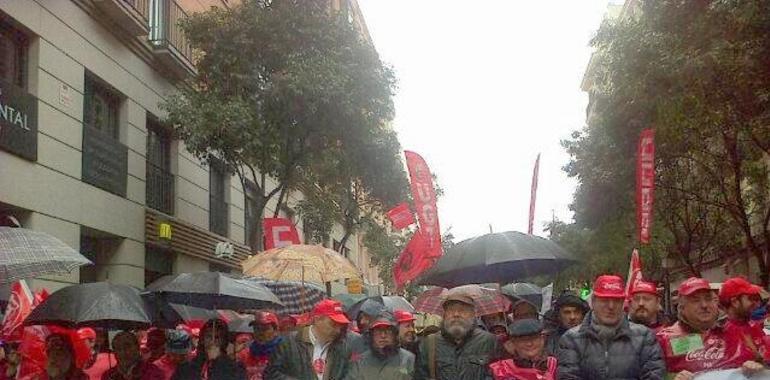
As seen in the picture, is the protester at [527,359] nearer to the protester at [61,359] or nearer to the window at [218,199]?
the protester at [61,359]

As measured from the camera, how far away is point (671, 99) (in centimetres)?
1470

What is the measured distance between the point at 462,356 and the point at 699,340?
1840 millimetres

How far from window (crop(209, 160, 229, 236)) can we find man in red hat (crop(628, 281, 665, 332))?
15.8 m

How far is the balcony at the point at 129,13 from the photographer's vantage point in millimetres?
15789

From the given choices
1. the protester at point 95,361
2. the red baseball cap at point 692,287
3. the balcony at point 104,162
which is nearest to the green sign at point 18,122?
the balcony at point 104,162

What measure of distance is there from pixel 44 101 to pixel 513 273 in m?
8.68

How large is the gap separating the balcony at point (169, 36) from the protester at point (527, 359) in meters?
13.6

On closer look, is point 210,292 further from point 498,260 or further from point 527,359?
point 527,359

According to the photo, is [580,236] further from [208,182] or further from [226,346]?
[226,346]

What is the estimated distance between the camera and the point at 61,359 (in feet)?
22.3

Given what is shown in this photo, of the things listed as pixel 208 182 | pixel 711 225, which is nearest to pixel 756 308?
pixel 208 182

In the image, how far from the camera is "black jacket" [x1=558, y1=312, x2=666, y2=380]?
19.0 ft

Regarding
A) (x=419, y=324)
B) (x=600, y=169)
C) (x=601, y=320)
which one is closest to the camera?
(x=601, y=320)

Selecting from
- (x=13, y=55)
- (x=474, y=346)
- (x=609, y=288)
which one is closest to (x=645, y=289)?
(x=609, y=288)
